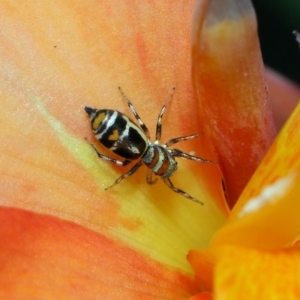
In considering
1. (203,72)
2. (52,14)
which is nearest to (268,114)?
(203,72)

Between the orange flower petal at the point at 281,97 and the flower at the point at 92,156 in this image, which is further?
the orange flower petal at the point at 281,97

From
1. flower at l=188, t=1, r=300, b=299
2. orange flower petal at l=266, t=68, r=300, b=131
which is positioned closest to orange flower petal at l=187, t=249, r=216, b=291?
flower at l=188, t=1, r=300, b=299

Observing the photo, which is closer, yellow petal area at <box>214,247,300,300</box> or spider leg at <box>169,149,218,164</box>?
yellow petal area at <box>214,247,300,300</box>

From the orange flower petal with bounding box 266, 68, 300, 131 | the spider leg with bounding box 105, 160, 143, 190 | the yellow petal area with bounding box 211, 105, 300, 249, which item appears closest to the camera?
the yellow petal area with bounding box 211, 105, 300, 249

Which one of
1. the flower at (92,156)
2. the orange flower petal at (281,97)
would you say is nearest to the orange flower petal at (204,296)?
the flower at (92,156)

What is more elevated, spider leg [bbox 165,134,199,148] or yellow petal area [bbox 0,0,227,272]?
yellow petal area [bbox 0,0,227,272]

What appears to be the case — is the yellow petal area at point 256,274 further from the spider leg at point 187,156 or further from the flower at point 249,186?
the spider leg at point 187,156

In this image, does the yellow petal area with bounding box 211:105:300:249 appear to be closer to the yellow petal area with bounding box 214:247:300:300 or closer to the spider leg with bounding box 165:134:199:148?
the yellow petal area with bounding box 214:247:300:300

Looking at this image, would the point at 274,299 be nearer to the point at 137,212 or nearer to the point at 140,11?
the point at 137,212

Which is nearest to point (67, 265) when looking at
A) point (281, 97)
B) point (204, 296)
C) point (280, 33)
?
point (204, 296)
